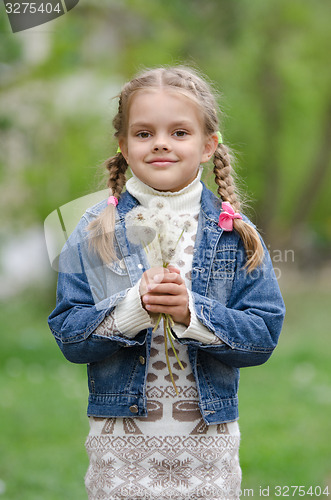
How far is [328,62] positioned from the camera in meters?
15.3

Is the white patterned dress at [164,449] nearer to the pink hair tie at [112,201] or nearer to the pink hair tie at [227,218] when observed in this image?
the pink hair tie at [227,218]

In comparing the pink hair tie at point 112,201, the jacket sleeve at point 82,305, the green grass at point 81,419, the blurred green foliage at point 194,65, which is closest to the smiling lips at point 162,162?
the pink hair tie at point 112,201

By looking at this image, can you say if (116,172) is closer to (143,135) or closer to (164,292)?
(143,135)

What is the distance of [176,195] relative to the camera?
104 inches

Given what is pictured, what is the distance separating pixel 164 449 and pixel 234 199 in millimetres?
879

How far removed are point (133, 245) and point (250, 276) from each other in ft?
1.32

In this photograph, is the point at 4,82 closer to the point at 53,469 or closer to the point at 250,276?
the point at 53,469

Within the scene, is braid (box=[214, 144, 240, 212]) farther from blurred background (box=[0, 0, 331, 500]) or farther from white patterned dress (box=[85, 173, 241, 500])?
white patterned dress (box=[85, 173, 241, 500])

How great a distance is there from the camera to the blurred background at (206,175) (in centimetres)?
541

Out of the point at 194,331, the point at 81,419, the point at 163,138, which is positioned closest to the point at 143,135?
the point at 163,138

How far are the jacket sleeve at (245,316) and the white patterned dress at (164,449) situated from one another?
0.16 m

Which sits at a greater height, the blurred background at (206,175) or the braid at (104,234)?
the blurred background at (206,175)

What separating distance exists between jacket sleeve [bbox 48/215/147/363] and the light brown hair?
6 cm

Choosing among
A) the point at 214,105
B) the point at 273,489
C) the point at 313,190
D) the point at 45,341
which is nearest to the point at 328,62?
the point at 313,190
